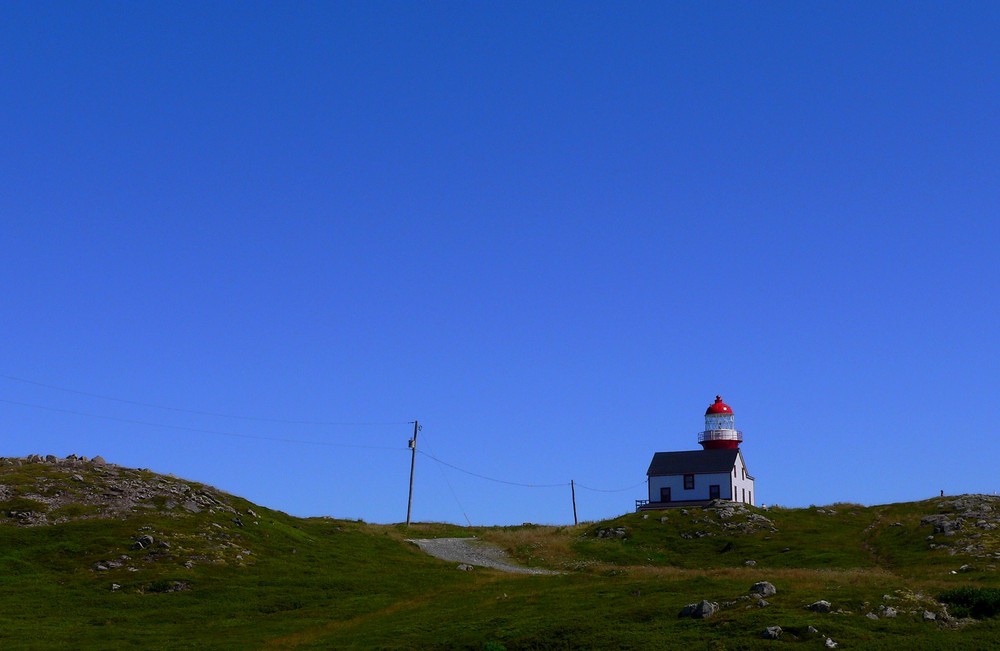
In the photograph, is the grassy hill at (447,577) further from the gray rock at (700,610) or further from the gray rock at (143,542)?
the gray rock at (700,610)

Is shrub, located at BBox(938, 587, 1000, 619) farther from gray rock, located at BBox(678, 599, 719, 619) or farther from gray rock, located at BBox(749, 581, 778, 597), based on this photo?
gray rock, located at BBox(678, 599, 719, 619)

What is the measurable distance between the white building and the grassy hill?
10.8 metres

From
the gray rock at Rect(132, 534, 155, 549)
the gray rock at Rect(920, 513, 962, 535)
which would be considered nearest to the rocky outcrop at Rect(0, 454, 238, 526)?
the gray rock at Rect(132, 534, 155, 549)

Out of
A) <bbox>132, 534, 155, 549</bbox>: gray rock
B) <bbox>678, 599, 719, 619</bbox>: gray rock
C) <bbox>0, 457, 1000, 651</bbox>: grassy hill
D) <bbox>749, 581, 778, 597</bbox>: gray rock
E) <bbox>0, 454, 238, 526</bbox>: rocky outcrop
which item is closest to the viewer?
<bbox>0, 457, 1000, 651</bbox>: grassy hill

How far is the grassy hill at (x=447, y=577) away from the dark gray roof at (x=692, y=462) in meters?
12.2

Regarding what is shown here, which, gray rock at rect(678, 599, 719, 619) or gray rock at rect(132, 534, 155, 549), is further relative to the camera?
gray rock at rect(132, 534, 155, 549)

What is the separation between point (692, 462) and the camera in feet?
451

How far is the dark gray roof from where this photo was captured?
5325 inches

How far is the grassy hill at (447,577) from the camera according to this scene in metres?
52.1

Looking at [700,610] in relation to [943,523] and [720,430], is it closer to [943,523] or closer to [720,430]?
[943,523]

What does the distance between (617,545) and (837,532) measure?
25.9 metres

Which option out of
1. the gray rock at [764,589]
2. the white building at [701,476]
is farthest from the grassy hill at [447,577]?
the white building at [701,476]

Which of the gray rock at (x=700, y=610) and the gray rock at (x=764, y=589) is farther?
the gray rock at (x=764, y=589)

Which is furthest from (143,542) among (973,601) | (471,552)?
(973,601)
